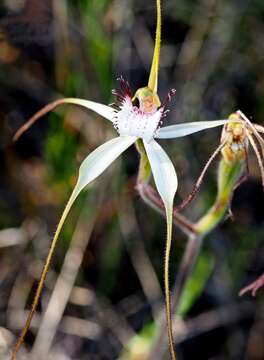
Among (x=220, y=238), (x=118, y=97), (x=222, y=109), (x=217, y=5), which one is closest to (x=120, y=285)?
(x=220, y=238)

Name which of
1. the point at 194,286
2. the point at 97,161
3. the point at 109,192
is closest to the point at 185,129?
the point at 97,161

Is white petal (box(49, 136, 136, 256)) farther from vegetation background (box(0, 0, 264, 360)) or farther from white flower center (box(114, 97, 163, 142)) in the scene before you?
vegetation background (box(0, 0, 264, 360))

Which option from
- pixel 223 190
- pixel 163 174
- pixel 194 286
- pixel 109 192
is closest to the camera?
pixel 163 174

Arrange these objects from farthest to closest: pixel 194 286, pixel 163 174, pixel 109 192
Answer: pixel 109 192
pixel 194 286
pixel 163 174

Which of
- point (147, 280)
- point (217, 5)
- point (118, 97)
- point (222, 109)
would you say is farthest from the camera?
point (217, 5)

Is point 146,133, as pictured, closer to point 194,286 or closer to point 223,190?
point 223,190

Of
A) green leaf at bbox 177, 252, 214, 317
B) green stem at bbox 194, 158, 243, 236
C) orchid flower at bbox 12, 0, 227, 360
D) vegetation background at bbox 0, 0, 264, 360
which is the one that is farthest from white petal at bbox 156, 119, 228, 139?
vegetation background at bbox 0, 0, 264, 360

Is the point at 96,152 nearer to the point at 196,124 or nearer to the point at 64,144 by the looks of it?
the point at 196,124
